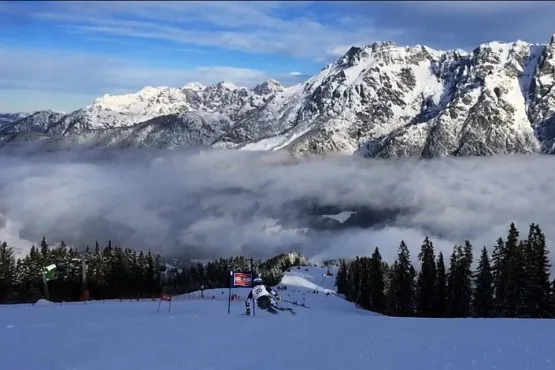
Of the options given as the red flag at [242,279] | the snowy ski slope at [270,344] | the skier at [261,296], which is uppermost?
the red flag at [242,279]

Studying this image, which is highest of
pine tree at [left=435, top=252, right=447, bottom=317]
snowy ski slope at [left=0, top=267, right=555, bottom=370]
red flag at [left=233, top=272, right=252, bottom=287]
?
red flag at [left=233, top=272, right=252, bottom=287]

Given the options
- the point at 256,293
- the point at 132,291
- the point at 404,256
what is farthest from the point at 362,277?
the point at 256,293

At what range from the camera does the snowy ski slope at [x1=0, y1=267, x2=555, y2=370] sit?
19141 millimetres

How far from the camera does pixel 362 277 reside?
91.2 metres

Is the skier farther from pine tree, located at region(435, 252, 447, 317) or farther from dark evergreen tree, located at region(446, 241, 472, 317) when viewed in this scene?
pine tree, located at region(435, 252, 447, 317)

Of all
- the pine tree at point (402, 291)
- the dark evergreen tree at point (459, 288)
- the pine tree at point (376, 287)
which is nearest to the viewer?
the dark evergreen tree at point (459, 288)

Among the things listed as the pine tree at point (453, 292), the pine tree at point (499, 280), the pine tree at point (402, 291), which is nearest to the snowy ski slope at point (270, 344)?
the pine tree at point (499, 280)

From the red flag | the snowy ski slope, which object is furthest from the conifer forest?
the snowy ski slope

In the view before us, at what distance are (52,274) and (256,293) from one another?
116 ft

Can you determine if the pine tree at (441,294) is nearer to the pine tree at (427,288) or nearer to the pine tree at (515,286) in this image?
the pine tree at (427,288)

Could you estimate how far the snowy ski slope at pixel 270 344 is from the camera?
62.8 ft

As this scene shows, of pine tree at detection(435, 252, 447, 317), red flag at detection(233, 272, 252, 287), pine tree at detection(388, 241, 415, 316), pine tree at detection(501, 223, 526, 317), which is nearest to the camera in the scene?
red flag at detection(233, 272, 252, 287)

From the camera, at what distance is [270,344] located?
2280 centimetres

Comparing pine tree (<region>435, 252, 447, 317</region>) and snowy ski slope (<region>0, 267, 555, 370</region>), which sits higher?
snowy ski slope (<region>0, 267, 555, 370</region>)
